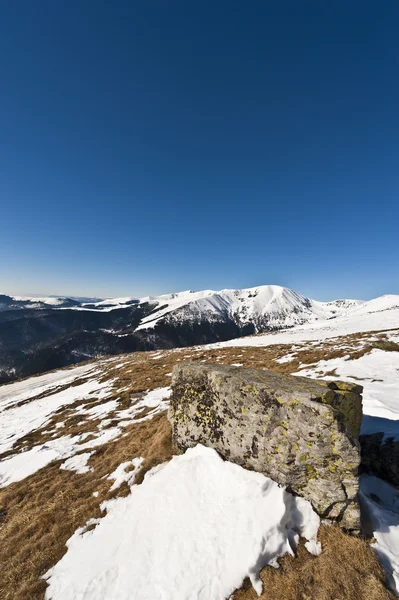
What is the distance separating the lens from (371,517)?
610cm

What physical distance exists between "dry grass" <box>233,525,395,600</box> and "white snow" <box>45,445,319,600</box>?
243mm

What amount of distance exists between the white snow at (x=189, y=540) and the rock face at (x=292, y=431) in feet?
1.69

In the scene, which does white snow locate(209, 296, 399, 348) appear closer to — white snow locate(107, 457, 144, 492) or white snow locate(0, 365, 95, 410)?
white snow locate(0, 365, 95, 410)

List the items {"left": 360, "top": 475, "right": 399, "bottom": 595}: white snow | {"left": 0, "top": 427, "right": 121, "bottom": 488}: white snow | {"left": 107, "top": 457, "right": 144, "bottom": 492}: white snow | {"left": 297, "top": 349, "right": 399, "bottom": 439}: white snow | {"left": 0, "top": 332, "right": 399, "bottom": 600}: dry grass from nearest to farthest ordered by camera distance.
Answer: {"left": 0, "top": 332, "right": 399, "bottom": 600}: dry grass
{"left": 360, "top": 475, "right": 399, "bottom": 595}: white snow
{"left": 107, "top": 457, "right": 144, "bottom": 492}: white snow
{"left": 297, "top": 349, "right": 399, "bottom": 439}: white snow
{"left": 0, "top": 427, "right": 121, "bottom": 488}: white snow

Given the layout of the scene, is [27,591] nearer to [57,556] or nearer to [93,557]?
[57,556]

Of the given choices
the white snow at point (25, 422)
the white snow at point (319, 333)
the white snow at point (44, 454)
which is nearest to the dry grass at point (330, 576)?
the white snow at point (44, 454)

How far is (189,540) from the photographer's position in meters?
6.07

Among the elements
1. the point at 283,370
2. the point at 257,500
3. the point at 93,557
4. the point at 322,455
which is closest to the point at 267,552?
the point at 257,500

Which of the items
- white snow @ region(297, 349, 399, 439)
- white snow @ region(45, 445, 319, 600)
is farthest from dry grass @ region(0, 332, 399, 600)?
white snow @ region(297, 349, 399, 439)

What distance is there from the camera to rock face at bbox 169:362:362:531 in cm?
600

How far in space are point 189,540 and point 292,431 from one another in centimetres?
374

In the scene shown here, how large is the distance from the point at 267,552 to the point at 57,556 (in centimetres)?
596

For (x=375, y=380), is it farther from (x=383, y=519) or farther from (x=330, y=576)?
(x=330, y=576)

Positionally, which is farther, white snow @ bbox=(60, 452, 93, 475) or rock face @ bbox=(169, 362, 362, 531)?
white snow @ bbox=(60, 452, 93, 475)
